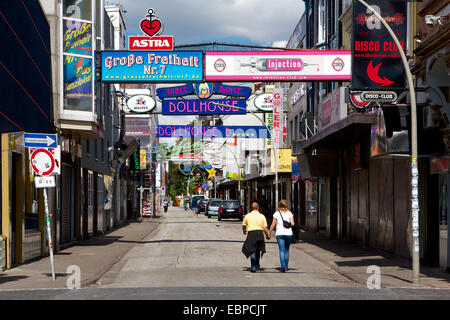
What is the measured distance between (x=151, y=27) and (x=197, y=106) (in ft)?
38.8

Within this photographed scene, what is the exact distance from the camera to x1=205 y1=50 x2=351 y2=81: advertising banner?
77.0ft

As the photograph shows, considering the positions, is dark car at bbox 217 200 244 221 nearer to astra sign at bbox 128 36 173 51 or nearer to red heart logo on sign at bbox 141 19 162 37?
red heart logo on sign at bbox 141 19 162 37

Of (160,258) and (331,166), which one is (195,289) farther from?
(331,166)

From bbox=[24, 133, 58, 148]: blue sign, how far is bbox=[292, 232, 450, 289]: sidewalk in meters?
7.74

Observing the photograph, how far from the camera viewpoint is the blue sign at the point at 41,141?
54.4ft

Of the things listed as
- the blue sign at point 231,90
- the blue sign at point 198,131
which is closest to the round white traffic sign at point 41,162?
the blue sign at point 231,90

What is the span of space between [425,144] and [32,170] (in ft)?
31.2

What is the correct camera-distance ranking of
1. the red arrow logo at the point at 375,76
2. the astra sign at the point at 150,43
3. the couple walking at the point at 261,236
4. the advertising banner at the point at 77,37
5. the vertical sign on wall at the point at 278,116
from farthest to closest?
the vertical sign on wall at the point at 278,116 → the advertising banner at the point at 77,37 → the astra sign at the point at 150,43 → the red arrow logo at the point at 375,76 → the couple walking at the point at 261,236

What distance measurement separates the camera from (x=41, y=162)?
52.7 feet

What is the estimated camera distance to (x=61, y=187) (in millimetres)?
25812

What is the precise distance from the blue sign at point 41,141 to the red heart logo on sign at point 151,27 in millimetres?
8650

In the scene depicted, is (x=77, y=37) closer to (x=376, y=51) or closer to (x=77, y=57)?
(x=77, y=57)

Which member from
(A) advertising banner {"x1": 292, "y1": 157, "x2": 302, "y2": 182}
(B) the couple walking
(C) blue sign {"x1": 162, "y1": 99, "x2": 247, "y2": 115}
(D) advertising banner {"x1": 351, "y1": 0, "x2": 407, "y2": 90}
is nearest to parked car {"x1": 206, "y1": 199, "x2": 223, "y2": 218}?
(A) advertising banner {"x1": 292, "y1": 157, "x2": 302, "y2": 182}

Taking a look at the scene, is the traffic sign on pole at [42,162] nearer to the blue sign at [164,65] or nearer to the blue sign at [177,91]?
the blue sign at [164,65]
